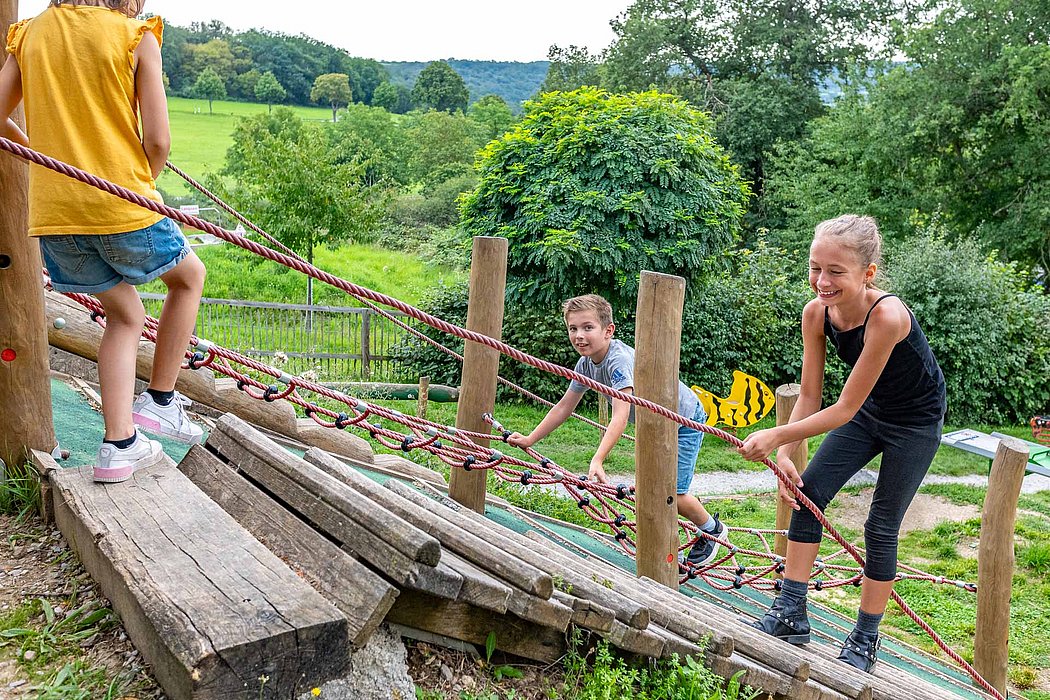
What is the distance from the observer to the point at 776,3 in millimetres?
29203

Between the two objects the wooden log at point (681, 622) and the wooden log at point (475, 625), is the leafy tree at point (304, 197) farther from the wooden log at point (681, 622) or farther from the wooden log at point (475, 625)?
the wooden log at point (475, 625)

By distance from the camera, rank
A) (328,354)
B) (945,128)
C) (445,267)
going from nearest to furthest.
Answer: (328,354) → (945,128) → (445,267)

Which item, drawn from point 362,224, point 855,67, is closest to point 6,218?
point 362,224

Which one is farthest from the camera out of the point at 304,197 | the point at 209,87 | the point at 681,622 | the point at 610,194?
the point at 209,87

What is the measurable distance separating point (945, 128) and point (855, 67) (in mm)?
6143

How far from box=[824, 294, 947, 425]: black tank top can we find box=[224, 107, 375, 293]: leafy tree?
48.2 feet

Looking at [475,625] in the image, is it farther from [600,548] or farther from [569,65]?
[569,65]

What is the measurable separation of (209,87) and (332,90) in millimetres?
7417

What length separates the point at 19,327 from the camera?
302 cm

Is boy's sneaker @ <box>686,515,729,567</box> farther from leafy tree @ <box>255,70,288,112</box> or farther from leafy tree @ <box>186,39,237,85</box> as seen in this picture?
leafy tree @ <box>186,39,237,85</box>

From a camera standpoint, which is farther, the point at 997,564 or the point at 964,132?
the point at 964,132

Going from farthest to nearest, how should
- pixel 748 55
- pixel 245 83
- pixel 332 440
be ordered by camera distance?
pixel 245 83 < pixel 748 55 < pixel 332 440

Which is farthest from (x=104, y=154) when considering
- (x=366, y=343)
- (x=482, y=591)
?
(x=366, y=343)

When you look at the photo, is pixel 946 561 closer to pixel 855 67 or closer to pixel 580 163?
pixel 580 163
